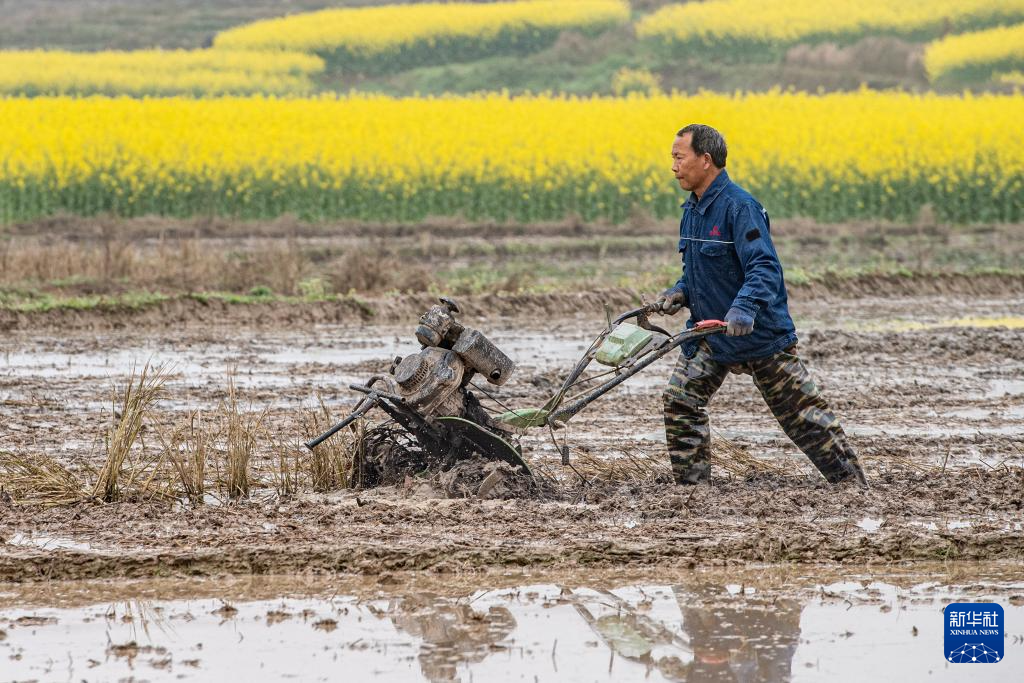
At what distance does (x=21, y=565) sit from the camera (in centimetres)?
616

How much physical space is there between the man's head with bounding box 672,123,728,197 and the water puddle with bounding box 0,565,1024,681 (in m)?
1.83

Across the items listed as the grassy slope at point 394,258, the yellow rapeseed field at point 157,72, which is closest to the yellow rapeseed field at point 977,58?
the grassy slope at point 394,258

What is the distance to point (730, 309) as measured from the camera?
6828 millimetres

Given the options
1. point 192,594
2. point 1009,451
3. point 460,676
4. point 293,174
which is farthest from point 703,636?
point 293,174

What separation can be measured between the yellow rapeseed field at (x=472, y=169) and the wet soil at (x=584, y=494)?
10.5m

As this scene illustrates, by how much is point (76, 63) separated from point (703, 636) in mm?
37633

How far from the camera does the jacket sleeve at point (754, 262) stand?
682 centimetres

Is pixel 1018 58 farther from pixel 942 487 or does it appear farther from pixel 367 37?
pixel 942 487

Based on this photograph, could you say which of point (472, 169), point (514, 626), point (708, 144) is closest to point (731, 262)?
point (708, 144)

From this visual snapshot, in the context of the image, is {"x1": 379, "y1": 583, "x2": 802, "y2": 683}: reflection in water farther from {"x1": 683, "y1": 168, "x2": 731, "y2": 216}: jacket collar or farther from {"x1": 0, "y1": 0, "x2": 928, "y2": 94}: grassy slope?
{"x1": 0, "y1": 0, "x2": 928, "y2": 94}: grassy slope

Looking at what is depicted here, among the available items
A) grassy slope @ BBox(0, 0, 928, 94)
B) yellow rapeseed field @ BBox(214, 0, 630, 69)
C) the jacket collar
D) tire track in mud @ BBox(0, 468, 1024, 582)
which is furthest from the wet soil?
yellow rapeseed field @ BBox(214, 0, 630, 69)

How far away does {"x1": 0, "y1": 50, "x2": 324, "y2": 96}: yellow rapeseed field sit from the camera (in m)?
38.3

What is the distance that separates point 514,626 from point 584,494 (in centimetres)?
190

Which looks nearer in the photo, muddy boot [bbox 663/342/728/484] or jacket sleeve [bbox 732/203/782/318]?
jacket sleeve [bbox 732/203/782/318]
